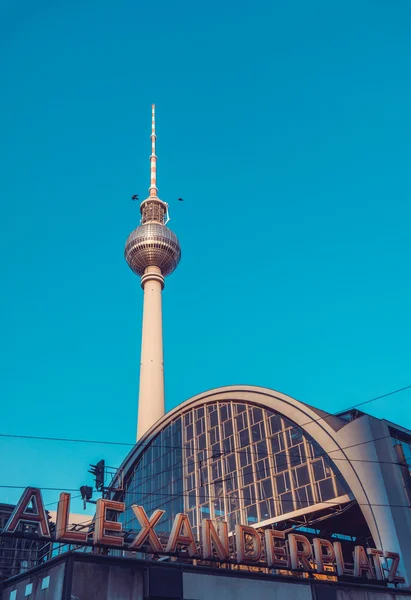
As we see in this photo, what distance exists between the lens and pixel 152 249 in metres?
95.0

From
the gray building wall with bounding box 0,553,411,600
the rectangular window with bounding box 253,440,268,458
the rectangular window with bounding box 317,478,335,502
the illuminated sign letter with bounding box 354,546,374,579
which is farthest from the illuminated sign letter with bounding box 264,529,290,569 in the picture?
the rectangular window with bounding box 253,440,268,458

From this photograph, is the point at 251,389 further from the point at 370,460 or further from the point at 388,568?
the point at 388,568

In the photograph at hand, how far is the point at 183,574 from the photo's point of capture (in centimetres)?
2589

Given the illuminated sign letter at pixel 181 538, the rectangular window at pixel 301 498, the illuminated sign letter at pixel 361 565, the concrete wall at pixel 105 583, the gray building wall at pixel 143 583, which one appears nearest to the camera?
the concrete wall at pixel 105 583

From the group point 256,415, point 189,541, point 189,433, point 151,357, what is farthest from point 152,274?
point 189,541

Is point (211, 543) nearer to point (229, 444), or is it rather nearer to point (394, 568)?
point (394, 568)

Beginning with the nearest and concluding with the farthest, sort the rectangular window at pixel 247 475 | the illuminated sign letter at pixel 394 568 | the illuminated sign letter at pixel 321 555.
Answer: the illuminated sign letter at pixel 321 555, the illuminated sign letter at pixel 394 568, the rectangular window at pixel 247 475

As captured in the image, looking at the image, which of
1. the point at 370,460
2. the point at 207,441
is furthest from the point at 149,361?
the point at 370,460

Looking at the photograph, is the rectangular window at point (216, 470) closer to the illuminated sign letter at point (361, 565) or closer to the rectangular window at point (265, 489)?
the rectangular window at point (265, 489)

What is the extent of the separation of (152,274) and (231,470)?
169 feet

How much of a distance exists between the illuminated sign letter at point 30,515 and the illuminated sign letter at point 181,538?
5.54 m

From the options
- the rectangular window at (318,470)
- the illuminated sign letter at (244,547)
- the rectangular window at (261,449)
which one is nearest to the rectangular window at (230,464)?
the rectangular window at (261,449)

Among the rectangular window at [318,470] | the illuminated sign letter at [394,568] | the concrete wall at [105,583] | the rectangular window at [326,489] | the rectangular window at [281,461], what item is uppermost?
the rectangular window at [281,461]

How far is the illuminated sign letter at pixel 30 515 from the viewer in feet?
84.3
